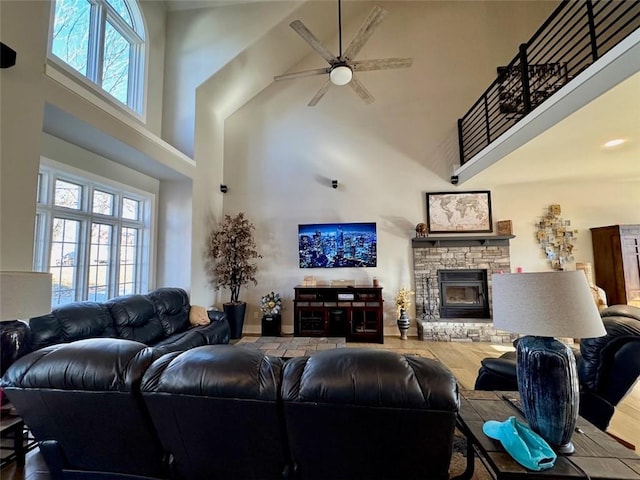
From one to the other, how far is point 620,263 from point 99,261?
8.10 m

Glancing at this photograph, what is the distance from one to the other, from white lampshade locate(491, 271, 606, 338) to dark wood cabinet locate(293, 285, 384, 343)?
3934 mm

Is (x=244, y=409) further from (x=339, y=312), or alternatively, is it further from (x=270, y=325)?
(x=270, y=325)

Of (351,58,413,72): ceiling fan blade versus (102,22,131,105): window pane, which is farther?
(102,22,131,105): window pane

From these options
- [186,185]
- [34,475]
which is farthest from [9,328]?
[186,185]

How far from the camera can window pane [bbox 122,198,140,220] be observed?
4482 mm

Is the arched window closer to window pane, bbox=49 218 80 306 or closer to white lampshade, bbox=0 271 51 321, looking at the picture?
window pane, bbox=49 218 80 306

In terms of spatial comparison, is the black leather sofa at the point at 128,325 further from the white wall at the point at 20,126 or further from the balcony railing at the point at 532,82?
the balcony railing at the point at 532,82

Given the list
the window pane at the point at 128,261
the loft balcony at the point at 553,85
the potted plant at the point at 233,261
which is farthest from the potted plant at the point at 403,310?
the window pane at the point at 128,261

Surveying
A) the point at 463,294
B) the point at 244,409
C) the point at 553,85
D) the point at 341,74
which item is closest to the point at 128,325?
the point at 244,409

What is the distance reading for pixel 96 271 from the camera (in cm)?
397


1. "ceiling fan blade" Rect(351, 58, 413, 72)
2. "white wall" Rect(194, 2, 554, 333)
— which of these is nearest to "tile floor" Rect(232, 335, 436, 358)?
"white wall" Rect(194, 2, 554, 333)

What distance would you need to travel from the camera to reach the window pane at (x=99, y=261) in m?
3.90

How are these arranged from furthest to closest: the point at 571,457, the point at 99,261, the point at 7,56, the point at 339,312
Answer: the point at 339,312
the point at 99,261
the point at 7,56
the point at 571,457

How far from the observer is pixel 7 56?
2121mm
